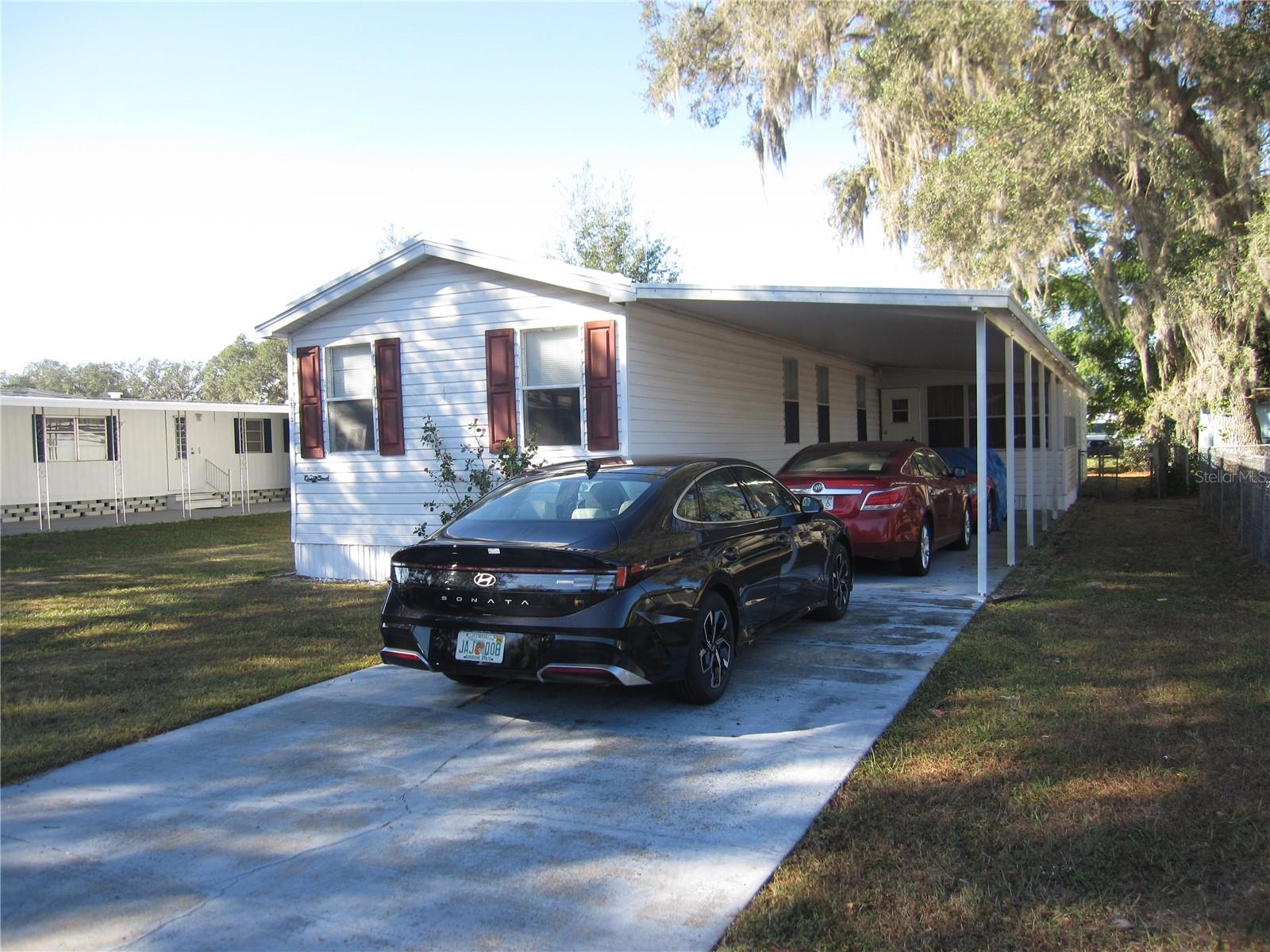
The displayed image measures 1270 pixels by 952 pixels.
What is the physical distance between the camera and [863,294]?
8.62 metres

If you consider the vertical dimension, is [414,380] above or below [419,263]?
below

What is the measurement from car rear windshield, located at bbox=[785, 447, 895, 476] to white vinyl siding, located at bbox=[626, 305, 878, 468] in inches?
48.7

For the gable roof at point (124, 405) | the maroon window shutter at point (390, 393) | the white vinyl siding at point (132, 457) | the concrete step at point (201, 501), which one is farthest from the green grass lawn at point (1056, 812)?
the concrete step at point (201, 501)

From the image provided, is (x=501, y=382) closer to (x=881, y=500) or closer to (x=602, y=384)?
(x=602, y=384)

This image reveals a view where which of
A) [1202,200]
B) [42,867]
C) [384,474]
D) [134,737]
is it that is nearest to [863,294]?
[384,474]

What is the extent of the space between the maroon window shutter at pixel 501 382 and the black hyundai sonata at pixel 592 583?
13.5 feet

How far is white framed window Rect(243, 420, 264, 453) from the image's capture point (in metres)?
26.3

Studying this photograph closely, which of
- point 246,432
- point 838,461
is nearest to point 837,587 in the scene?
point 838,461

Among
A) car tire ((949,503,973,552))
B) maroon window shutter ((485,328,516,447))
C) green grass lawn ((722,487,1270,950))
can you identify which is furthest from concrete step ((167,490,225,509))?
green grass lawn ((722,487,1270,950))

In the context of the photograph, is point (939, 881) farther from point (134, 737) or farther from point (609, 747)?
point (134, 737)

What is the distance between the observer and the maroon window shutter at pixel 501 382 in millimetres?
10367

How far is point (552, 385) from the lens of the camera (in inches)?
404

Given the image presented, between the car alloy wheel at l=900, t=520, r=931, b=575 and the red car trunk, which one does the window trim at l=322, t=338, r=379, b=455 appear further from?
the car alloy wheel at l=900, t=520, r=931, b=575

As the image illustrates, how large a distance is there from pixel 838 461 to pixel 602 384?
9.32 feet
